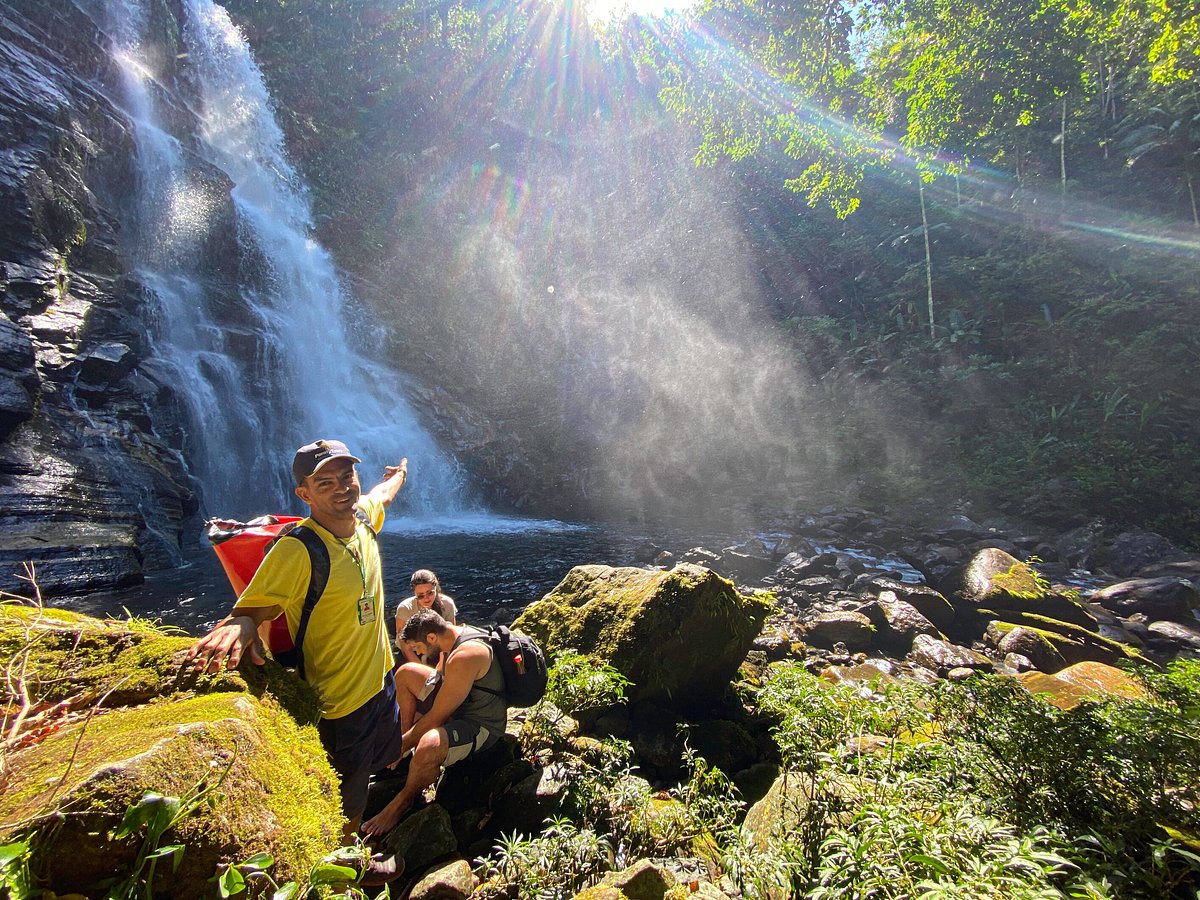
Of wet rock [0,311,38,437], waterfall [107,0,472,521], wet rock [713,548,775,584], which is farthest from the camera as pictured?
waterfall [107,0,472,521]

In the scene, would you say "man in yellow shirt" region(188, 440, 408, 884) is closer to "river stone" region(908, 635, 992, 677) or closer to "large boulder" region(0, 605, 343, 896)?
"large boulder" region(0, 605, 343, 896)

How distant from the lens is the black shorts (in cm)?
256

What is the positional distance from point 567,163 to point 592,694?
37510mm

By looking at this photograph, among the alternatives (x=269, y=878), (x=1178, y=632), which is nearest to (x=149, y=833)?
(x=269, y=878)

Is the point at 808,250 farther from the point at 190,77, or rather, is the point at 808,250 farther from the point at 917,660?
the point at 190,77

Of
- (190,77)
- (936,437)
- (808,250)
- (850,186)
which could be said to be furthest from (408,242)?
(936,437)

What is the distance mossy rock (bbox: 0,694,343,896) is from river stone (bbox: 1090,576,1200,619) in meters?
12.9

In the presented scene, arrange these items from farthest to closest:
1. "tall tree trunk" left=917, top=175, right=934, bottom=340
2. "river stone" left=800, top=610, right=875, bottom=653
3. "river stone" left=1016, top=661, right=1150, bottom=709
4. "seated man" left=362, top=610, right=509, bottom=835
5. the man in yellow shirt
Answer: "tall tree trunk" left=917, top=175, right=934, bottom=340
"river stone" left=800, top=610, right=875, bottom=653
"river stone" left=1016, top=661, right=1150, bottom=709
"seated man" left=362, top=610, right=509, bottom=835
the man in yellow shirt

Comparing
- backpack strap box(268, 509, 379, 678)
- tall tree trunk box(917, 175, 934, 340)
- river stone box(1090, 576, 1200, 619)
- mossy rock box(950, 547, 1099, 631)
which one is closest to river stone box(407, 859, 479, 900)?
backpack strap box(268, 509, 379, 678)

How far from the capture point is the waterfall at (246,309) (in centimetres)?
1602

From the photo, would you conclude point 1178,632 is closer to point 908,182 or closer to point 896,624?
point 896,624

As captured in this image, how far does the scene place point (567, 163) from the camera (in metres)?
34.0

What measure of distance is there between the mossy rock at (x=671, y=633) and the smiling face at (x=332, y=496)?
317 centimetres

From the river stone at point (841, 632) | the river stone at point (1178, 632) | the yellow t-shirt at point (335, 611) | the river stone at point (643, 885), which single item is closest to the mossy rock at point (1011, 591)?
the river stone at point (1178, 632)
